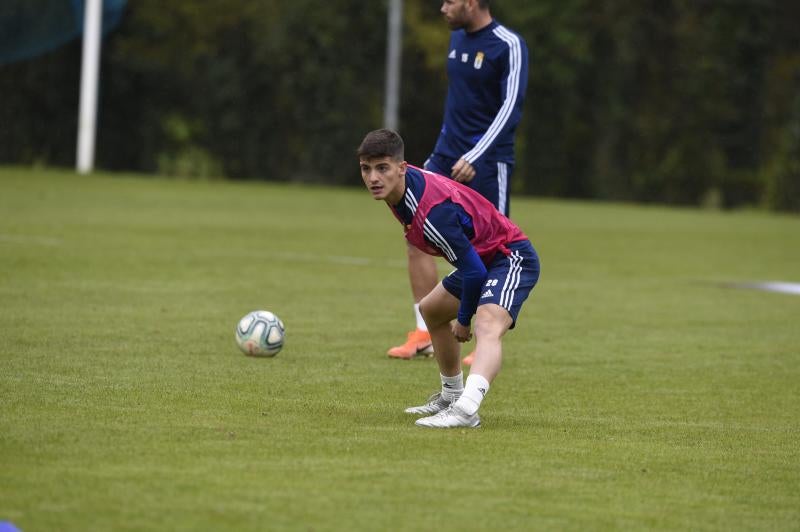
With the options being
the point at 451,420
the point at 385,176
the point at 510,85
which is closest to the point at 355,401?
Answer: the point at 451,420

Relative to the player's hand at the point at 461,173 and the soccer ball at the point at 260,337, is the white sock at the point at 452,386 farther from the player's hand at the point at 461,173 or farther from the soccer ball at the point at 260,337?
the soccer ball at the point at 260,337

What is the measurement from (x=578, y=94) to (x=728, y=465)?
108ft

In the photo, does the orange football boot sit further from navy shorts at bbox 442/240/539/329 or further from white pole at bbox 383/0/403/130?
white pole at bbox 383/0/403/130

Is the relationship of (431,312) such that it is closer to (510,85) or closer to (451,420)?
(451,420)

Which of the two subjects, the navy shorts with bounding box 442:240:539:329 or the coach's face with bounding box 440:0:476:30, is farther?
the coach's face with bounding box 440:0:476:30

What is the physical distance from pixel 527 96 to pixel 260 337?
29573 mm

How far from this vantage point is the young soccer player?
21.2 feet

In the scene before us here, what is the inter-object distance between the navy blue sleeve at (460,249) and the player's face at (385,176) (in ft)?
0.62

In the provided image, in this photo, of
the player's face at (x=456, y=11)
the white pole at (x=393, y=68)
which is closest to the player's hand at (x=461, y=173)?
the player's face at (x=456, y=11)

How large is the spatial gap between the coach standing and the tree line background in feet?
90.9

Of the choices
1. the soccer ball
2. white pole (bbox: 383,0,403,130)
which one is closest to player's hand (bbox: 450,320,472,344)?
the soccer ball

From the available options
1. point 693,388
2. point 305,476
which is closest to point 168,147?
point 693,388

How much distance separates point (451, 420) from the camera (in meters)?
6.46

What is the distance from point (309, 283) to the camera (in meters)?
13.2
